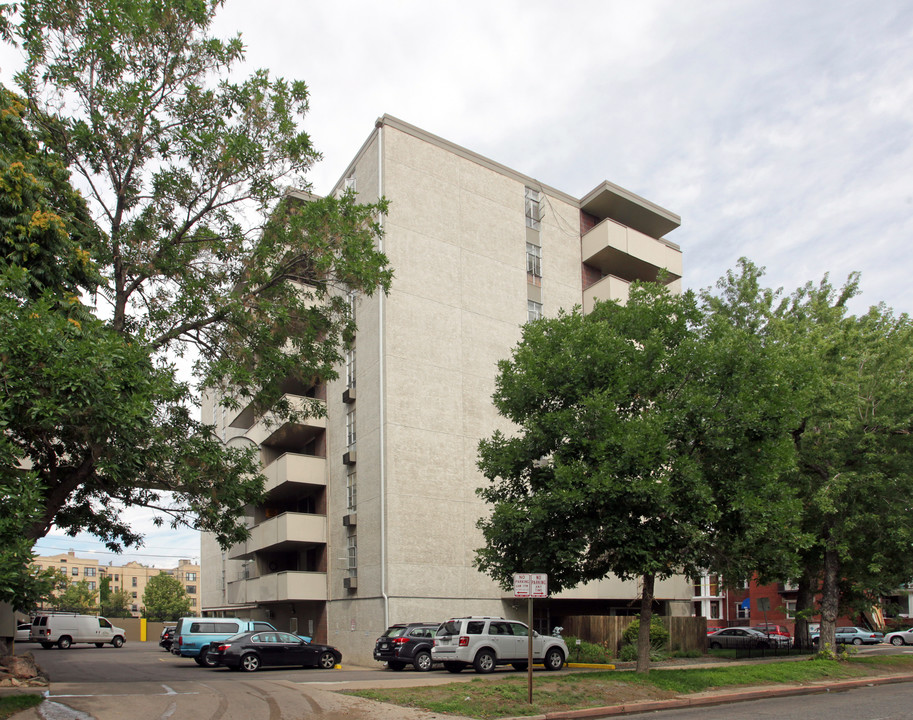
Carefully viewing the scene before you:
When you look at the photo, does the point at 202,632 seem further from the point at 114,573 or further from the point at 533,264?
the point at 114,573

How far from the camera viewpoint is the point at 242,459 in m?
18.5

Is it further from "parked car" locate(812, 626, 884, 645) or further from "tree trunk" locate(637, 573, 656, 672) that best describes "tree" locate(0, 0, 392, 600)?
"parked car" locate(812, 626, 884, 645)

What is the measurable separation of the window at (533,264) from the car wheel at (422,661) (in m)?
17.2

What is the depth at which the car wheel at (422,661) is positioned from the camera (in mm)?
23859

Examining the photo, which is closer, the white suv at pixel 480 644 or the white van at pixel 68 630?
the white suv at pixel 480 644

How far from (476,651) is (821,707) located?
9.38 m

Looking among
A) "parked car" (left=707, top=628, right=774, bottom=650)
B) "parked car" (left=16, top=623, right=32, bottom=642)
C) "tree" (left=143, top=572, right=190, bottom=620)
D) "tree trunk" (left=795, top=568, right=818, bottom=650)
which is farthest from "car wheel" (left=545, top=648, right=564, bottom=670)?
"tree" (left=143, top=572, right=190, bottom=620)

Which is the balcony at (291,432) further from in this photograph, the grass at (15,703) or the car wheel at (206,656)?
the grass at (15,703)

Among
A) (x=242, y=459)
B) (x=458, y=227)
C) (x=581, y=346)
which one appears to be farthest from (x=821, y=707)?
(x=458, y=227)

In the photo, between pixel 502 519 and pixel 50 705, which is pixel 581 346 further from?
pixel 50 705

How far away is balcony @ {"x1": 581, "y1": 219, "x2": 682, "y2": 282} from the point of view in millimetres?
36531

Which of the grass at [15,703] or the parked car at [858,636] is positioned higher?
the grass at [15,703]

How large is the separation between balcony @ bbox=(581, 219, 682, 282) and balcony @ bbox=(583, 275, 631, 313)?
1.57 metres

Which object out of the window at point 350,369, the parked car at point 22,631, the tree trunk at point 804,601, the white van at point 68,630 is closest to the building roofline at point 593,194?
the window at point 350,369
